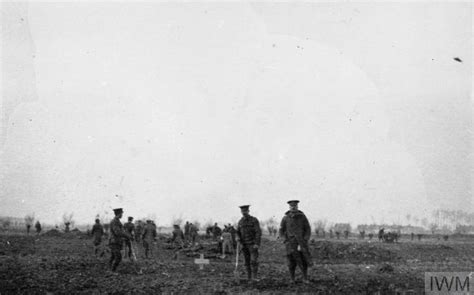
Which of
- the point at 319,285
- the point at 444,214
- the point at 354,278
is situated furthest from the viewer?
the point at 444,214

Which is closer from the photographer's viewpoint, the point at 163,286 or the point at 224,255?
the point at 163,286

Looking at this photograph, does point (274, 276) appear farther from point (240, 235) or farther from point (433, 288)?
point (433, 288)

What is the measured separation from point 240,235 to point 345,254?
17459 mm

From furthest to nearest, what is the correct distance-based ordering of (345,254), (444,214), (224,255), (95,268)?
(444,214), (345,254), (224,255), (95,268)

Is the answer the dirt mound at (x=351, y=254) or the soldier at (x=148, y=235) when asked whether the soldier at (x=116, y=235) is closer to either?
the soldier at (x=148, y=235)

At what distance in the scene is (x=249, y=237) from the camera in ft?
39.2

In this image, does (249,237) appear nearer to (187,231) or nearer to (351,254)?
(351,254)

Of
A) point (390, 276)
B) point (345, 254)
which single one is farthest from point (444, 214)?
point (390, 276)

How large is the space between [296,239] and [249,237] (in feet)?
4.24

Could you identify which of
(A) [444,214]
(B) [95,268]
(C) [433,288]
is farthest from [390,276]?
(A) [444,214]

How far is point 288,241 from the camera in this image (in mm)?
11344

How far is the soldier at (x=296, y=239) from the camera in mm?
11188

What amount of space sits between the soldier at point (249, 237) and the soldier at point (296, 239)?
0.71 m

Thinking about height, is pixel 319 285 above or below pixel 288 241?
below
